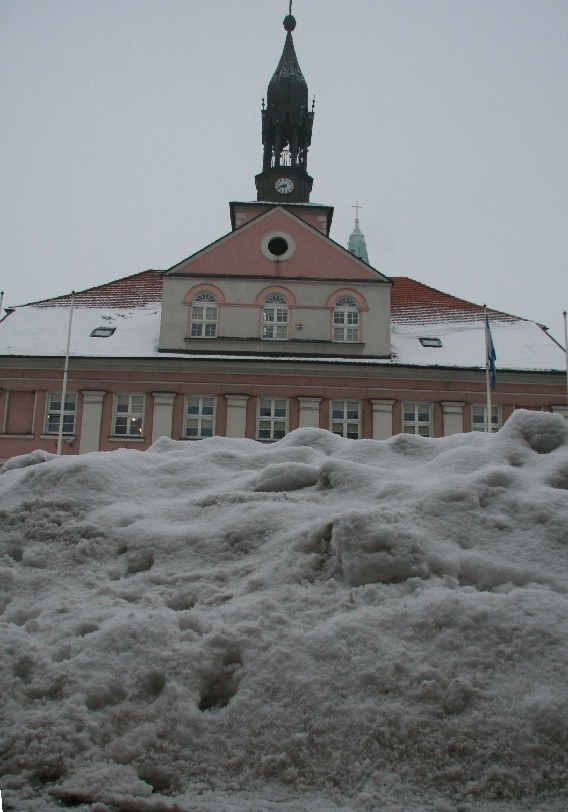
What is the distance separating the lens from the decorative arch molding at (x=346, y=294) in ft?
95.0

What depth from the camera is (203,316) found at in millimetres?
28844

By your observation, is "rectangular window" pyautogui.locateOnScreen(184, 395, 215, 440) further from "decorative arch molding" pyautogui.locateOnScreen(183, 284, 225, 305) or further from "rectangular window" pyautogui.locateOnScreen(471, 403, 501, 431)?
"rectangular window" pyautogui.locateOnScreen(471, 403, 501, 431)

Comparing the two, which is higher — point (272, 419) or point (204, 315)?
point (204, 315)

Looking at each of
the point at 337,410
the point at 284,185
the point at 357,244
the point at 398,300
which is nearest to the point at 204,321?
the point at 337,410

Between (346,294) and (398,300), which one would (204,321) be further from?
(398,300)

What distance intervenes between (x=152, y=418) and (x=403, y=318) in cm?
1173

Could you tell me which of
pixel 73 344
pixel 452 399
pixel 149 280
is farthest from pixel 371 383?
pixel 149 280

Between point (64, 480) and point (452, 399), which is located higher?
point (452, 399)

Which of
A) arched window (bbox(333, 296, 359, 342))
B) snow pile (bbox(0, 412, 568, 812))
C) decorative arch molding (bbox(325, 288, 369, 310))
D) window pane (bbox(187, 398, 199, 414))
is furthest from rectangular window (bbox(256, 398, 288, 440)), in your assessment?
snow pile (bbox(0, 412, 568, 812))

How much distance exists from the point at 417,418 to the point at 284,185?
16510mm

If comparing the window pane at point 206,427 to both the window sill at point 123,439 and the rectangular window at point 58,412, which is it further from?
the rectangular window at point 58,412

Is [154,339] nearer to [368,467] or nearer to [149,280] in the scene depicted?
[149,280]

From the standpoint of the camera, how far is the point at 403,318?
105 feet

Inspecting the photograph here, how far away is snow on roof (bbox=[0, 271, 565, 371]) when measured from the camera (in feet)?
89.9
